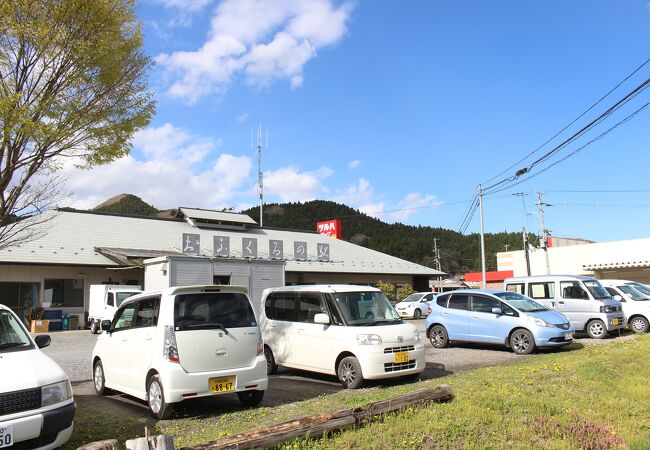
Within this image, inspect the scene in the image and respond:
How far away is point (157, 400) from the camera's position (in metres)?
6.83

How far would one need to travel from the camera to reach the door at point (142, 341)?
711 centimetres

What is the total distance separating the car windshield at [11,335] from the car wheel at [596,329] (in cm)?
1484

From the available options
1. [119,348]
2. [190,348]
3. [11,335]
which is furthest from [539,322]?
[11,335]

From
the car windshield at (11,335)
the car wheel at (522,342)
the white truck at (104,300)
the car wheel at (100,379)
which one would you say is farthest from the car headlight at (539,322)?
the white truck at (104,300)

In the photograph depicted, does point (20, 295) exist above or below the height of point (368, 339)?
above

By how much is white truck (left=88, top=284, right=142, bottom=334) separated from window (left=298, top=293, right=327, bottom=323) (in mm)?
13192

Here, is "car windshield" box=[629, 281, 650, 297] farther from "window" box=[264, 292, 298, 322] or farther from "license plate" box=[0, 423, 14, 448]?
"license plate" box=[0, 423, 14, 448]

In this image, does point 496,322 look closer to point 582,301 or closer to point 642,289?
point 582,301

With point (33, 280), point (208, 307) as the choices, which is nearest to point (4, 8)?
point (208, 307)

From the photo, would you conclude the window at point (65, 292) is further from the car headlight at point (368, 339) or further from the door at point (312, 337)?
the car headlight at point (368, 339)

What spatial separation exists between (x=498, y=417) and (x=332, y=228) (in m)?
40.4

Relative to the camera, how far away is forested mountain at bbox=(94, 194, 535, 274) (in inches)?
3226

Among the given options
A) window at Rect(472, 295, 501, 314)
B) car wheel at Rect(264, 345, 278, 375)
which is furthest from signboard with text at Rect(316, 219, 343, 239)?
car wheel at Rect(264, 345, 278, 375)

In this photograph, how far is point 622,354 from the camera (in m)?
10.4
